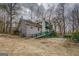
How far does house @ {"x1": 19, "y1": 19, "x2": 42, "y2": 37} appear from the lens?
1712 millimetres

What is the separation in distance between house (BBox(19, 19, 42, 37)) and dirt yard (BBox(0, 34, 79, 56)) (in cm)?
6

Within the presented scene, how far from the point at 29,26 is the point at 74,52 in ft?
1.60

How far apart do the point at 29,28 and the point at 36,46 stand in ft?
0.60

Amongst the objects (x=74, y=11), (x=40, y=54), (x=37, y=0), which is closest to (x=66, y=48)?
(x=40, y=54)

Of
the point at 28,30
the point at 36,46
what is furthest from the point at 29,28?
the point at 36,46

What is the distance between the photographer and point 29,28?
1.71 m

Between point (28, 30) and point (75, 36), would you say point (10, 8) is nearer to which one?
point (28, 30)

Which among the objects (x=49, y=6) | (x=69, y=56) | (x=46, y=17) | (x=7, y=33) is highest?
(x=49, y=6)

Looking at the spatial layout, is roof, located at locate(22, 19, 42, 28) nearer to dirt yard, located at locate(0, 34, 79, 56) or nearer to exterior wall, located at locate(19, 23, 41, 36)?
exterior wall, located at locate(19, 23, 41, 36)

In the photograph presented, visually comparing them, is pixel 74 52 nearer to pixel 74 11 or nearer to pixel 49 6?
pixel 74 11

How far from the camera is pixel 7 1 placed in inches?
67.8

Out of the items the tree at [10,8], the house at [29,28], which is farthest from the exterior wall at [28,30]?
the tree at [10,8]

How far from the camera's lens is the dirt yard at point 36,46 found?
5.53ft

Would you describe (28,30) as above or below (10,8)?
below
